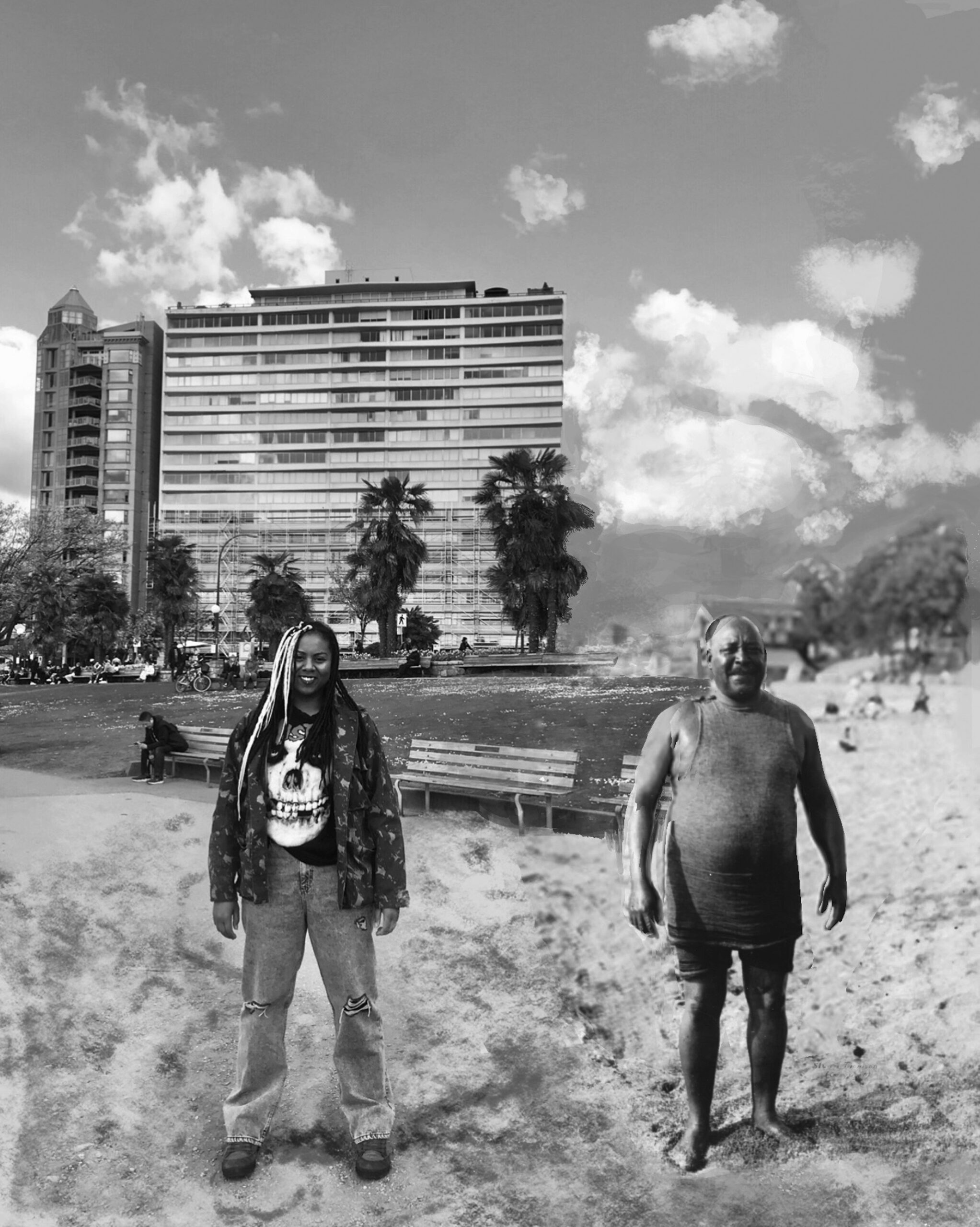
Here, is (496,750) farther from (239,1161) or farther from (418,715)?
(239,1161)

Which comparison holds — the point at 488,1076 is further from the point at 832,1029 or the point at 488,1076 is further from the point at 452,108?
the point at 452,108

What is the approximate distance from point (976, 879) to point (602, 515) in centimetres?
204

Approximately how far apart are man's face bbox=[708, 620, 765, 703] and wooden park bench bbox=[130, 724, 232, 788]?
295 centimetres

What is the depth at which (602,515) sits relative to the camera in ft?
11.6

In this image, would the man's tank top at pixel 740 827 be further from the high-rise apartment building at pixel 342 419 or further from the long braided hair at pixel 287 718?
the high-rise apartment building at pixel 342 419

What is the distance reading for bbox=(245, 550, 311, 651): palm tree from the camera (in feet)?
16.1

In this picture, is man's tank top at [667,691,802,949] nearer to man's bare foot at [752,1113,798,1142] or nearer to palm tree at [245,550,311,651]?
man's bare foot at [752,1113,798,1142]

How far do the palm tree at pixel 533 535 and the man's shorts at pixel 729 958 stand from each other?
1473 mm

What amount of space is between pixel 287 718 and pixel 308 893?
60 cm

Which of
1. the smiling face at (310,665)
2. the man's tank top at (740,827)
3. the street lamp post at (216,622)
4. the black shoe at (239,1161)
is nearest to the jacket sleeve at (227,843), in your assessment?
the smiling face at (310,665)

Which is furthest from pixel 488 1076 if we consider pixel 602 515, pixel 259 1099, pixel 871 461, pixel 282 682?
pixel 871 461

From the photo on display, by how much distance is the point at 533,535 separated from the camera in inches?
169

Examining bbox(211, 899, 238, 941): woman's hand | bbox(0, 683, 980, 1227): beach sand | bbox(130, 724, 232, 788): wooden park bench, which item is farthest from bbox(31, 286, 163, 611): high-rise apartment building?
bbox(211, 899, 238, 941): woman's hand

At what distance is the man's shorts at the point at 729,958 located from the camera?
3.03 metres
